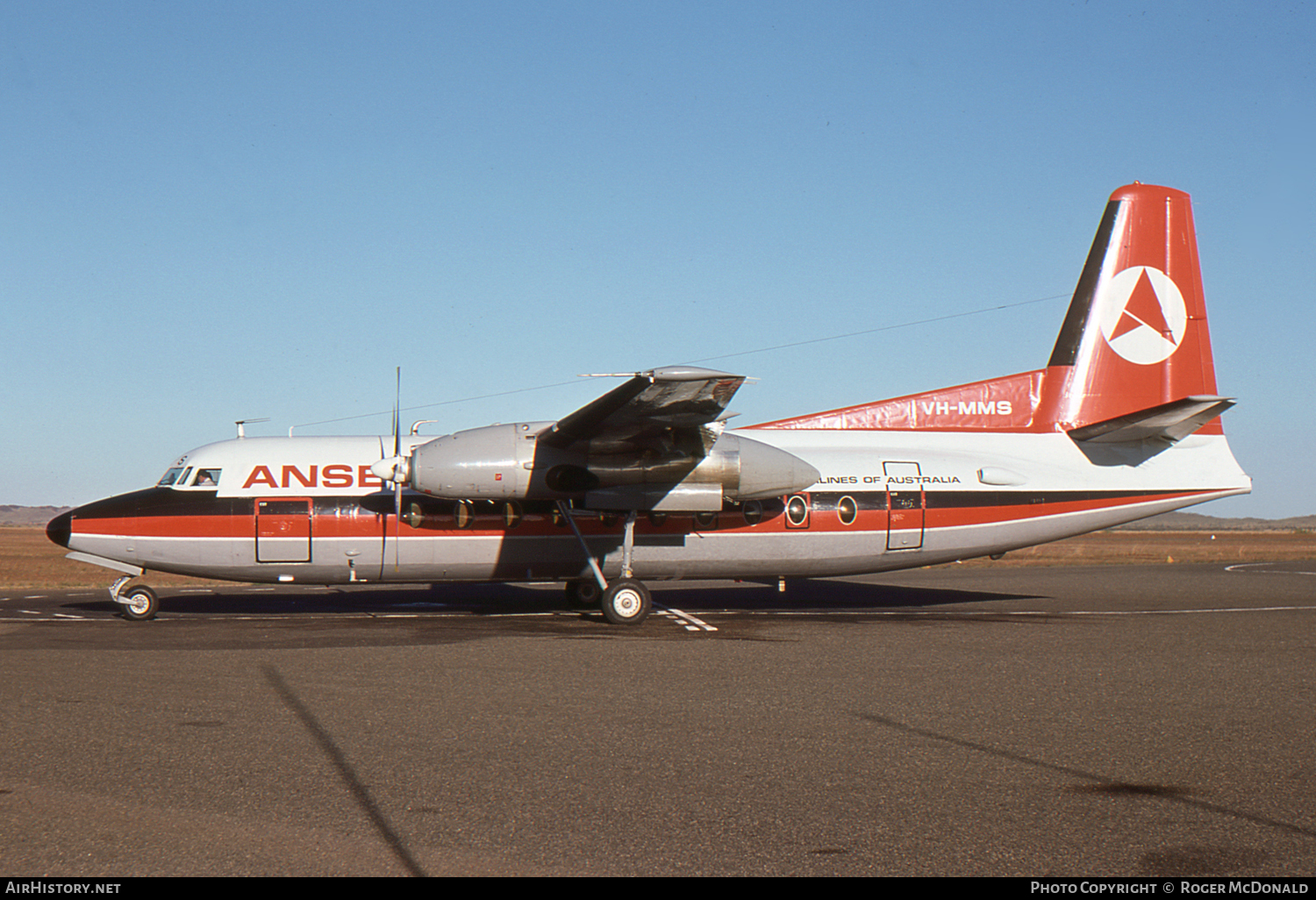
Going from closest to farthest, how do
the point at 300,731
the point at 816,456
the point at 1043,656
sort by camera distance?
1. the point at 300,731
2. the point at 1043,656
3. the point at 816,456

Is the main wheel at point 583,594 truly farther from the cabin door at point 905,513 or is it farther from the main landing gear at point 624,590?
the cabin door at point 905,513

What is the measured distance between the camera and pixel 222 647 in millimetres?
13922

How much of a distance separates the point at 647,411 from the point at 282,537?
7498 mm

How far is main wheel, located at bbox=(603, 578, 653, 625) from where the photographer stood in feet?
57.2

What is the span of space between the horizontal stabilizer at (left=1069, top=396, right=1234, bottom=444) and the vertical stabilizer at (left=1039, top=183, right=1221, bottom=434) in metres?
0.87

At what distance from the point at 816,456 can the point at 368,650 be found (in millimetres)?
9854

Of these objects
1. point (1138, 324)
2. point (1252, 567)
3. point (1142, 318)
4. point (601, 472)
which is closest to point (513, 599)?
point (601, 472)

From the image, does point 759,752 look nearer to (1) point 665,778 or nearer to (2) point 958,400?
(1) point 665,778

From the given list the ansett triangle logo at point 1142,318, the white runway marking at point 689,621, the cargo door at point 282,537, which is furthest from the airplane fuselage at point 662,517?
the ansett triangle logo at point 1142,318

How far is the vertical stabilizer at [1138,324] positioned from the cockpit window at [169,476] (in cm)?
1718

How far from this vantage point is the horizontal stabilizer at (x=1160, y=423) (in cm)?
1778

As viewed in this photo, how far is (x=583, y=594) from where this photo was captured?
20.6 metres

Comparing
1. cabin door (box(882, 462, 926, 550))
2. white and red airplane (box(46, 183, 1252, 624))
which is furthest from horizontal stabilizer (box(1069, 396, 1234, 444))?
cabin door (box(882, 462, 926, 550))
